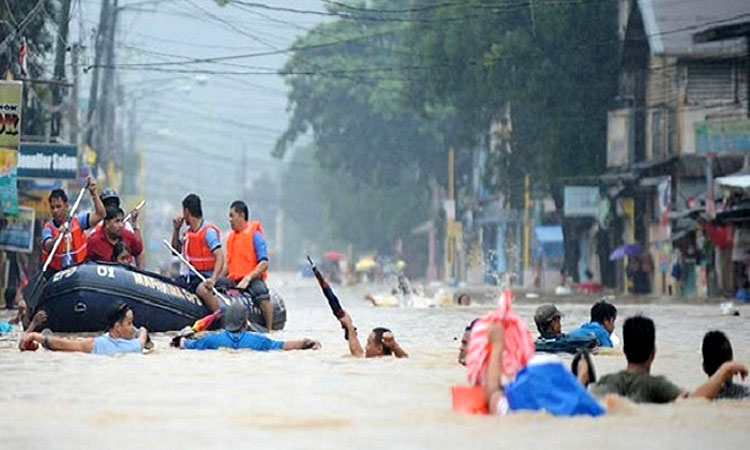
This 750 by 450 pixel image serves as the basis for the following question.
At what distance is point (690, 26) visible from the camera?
52.6m

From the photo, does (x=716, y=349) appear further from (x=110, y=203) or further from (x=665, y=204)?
(x=665, y=204)

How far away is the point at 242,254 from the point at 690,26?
2970cm

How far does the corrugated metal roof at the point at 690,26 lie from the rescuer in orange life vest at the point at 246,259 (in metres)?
28.1

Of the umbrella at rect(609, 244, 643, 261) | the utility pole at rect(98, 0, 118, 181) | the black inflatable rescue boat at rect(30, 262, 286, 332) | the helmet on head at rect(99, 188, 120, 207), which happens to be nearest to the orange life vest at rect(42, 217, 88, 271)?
the helmet on head at rect(99, 188, 120, 207)

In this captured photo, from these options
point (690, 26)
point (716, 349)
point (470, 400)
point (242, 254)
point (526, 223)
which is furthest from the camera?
point (526, 223)

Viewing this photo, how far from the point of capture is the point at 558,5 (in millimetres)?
61438

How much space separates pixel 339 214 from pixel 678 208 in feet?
227

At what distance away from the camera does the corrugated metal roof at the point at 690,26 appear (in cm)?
5194

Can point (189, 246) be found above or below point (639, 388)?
above

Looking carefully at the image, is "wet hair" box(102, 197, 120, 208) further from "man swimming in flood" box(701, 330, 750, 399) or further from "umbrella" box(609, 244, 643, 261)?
"umbrella" box(609, 244, 643, 261)

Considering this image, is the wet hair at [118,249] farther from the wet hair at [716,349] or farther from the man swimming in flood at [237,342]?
the wet hair at [716,349]

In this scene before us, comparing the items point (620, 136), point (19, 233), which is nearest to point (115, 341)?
point (19, 233)

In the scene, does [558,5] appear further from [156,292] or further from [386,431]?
[386,431]

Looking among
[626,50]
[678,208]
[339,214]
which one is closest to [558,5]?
[626,50]
